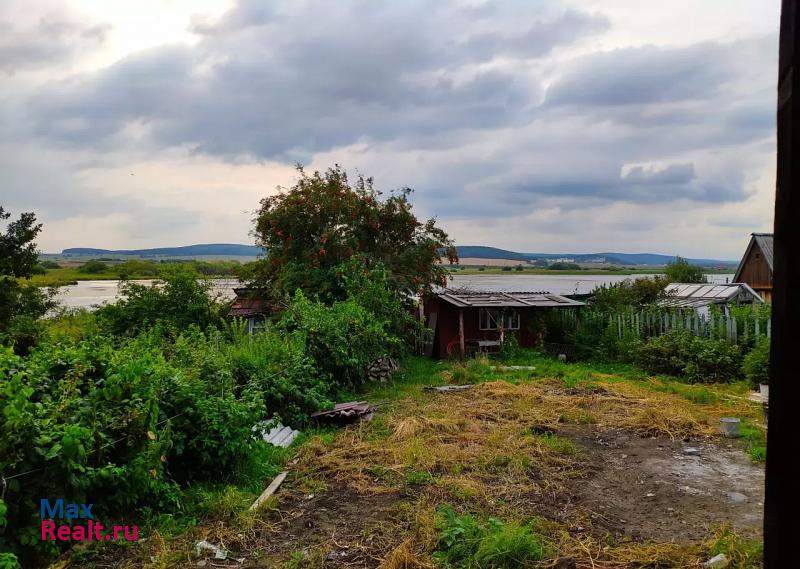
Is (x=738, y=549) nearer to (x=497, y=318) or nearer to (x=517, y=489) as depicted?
(x=517, y=489)

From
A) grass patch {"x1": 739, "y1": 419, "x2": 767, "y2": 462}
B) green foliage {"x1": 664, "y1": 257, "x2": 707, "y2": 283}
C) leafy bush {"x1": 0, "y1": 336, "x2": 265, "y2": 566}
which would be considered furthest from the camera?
green foliage {"x1": 664, "y1": 257, "x2": 707, "y2": 283}

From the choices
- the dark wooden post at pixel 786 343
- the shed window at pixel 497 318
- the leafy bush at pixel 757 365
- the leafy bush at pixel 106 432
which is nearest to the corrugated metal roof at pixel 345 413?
the leafy bush at pixel 106 432

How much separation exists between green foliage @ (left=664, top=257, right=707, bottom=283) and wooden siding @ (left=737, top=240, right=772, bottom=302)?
5.73m

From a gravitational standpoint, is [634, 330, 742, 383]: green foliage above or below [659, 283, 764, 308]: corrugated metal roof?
below

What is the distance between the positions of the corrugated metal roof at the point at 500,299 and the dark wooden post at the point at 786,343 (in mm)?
14891

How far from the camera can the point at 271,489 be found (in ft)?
18.5

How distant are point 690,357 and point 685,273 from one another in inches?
1210

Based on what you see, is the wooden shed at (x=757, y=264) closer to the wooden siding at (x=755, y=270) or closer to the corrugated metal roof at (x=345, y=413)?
the wooden siding at (x=755, y=270)

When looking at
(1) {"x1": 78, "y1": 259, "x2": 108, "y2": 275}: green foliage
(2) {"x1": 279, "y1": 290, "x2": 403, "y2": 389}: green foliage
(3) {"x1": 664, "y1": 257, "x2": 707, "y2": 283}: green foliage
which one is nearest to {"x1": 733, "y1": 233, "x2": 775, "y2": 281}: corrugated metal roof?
(3) {"x1": 664, "y1": 257, "x2": 707, "y2": 283}: green foliage

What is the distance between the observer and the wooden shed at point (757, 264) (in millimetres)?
29172

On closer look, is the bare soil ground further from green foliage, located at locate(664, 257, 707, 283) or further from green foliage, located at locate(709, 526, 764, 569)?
green foliage, located at locate(664, 257, 707, 283)

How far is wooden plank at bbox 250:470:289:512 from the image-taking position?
5184 mm

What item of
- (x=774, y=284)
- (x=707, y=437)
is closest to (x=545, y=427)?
(x=707, y=437)

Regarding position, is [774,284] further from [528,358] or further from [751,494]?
[528,358]
